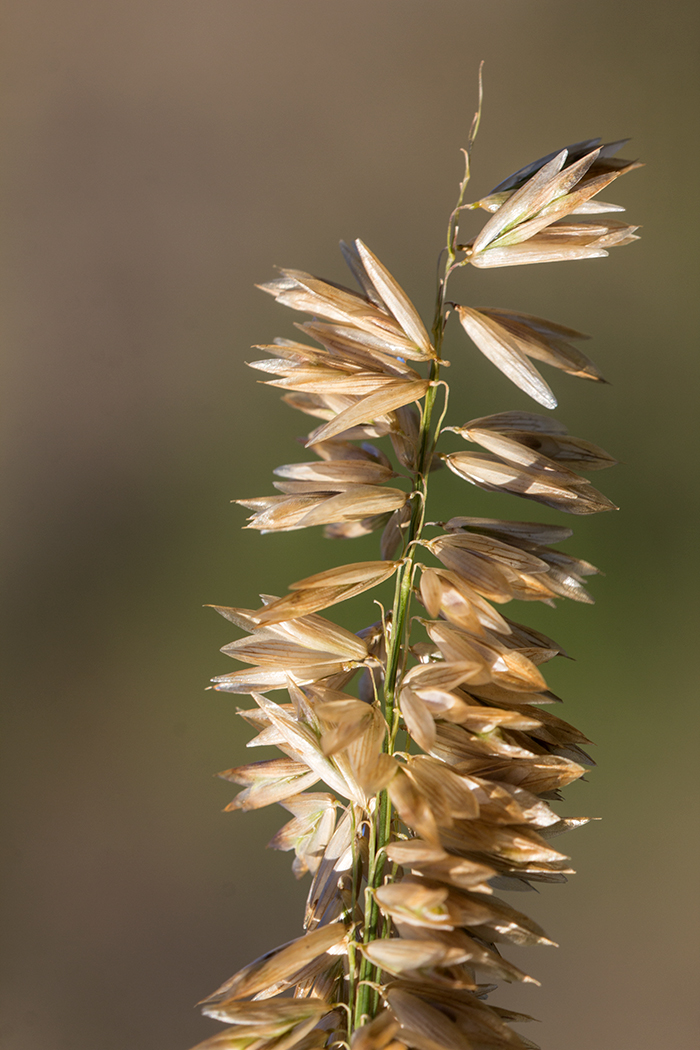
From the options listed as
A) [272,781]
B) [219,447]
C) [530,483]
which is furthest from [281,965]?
[219,447]

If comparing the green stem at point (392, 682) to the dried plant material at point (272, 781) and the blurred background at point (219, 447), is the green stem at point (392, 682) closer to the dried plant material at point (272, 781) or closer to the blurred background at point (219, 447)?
the dried plant material at point (272, 781)

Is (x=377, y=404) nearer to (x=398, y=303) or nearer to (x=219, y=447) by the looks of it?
(x=398, y=303)

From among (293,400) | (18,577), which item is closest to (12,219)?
(18,577)

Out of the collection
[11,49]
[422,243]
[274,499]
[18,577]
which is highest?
[11,49]

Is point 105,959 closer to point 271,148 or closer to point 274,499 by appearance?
point 274,499

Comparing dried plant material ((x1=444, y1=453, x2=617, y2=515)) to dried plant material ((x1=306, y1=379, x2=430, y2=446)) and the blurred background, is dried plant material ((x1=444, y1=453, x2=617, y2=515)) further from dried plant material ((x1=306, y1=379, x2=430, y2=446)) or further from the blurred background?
the blurred background

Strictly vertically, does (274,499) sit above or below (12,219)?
below

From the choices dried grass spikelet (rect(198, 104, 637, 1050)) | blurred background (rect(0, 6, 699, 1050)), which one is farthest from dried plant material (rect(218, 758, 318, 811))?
blurred background (rect(0, 6, 699, 1050))
